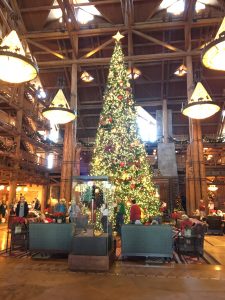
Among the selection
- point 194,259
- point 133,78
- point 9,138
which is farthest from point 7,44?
point 133,78

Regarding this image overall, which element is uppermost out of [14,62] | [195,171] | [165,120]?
[165,120]

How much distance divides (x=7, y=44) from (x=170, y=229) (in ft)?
19.8

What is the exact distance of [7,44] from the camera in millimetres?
7160

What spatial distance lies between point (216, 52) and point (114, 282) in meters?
5.94

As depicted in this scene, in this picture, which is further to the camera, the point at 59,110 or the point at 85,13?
the point at 85,13

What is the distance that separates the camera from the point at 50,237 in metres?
6.62

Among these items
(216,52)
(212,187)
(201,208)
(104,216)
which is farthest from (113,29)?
(104,216)

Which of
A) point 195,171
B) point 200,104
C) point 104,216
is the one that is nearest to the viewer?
point 104,216

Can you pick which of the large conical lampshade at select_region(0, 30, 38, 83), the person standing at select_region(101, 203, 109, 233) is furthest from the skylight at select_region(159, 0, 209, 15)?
the person standing at select_region(101, 203, 109, 233)

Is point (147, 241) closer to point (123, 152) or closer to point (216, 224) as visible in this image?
point (123, 152)

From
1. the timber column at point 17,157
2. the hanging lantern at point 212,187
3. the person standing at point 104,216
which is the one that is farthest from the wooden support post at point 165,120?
the person standing at point 104,216

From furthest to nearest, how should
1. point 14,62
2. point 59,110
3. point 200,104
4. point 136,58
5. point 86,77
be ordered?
point 86,77 → point 136,58 → point 59,110 → point 200,104 → point 14,62

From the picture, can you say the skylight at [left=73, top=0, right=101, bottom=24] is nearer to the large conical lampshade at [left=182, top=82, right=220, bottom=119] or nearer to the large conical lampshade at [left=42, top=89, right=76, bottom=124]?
the large conical lampshade at [left=42, top=89, right=76, bottom=124]

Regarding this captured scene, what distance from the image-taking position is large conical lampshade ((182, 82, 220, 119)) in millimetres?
10758
